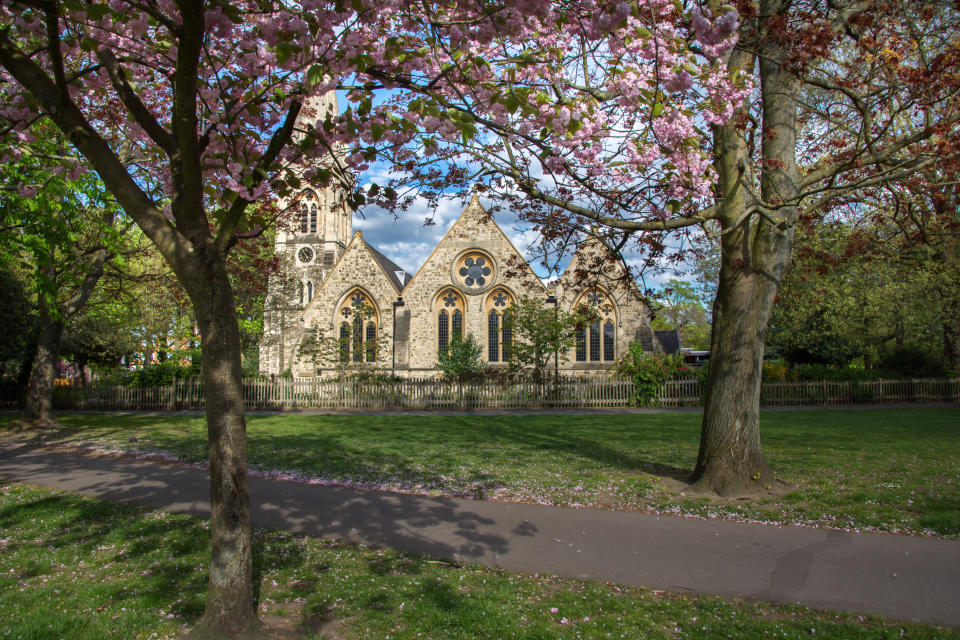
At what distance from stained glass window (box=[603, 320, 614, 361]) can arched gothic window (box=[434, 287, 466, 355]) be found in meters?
8.68

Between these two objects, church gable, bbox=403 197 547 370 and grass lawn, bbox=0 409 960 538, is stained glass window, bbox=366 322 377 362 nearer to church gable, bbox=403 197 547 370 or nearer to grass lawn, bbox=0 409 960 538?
church gable, bbox=403 197 547 370

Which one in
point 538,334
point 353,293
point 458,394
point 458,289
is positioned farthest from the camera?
point 353,293

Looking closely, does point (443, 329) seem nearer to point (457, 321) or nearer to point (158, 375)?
point (457, 321)

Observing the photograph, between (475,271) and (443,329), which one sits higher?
(475,271)

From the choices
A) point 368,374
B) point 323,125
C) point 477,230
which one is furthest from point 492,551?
point 477,230

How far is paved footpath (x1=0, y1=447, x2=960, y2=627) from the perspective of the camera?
4734 mm

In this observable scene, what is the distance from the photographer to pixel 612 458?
11.1m

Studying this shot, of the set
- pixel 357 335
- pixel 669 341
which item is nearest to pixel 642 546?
pixel 357 335

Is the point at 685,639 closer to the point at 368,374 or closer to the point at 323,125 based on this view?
the point at 323,125

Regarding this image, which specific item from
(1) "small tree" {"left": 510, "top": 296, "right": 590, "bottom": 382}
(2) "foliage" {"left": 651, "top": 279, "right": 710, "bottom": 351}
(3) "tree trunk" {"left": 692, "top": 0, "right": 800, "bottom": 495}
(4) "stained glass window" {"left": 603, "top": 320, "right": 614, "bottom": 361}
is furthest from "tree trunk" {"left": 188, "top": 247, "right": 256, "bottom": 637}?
(2) "foliage" {"left": 651, "top": 279, "right": 710, "bottom": 351}

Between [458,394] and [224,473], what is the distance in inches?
868

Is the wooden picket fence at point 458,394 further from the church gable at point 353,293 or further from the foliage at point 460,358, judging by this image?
the church gable at point 353,293

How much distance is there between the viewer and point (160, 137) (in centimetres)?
423

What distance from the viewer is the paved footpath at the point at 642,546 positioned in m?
4.73
